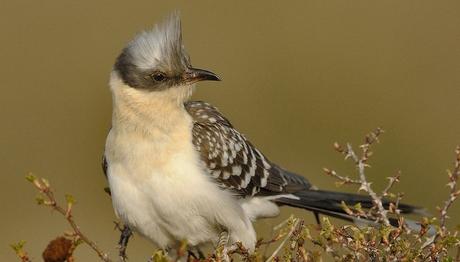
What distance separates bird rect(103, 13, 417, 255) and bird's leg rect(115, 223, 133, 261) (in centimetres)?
5

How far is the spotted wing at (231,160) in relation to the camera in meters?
6.14

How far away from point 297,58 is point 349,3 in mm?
1614

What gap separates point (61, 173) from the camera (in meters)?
11.2

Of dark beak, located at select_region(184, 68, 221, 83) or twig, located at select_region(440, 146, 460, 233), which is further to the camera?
dark beak, located at select_region(184, 68, 221, 83)

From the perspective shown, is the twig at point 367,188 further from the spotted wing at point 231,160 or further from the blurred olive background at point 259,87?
the blurred olive background at point 259,87

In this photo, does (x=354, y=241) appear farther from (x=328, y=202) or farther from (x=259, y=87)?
(x=259, y=87)

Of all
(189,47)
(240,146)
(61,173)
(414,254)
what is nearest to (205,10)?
(189,47)

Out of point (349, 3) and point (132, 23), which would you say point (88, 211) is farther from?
point (349, 3)

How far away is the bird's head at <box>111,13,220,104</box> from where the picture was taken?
19.8 ft

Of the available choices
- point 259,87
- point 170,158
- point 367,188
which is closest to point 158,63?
point 170,158

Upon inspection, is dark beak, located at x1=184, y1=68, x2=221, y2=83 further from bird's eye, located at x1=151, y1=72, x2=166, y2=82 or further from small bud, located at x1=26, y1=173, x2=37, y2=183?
small bud, located at x1=26, y1=173, x2=37, y2=183

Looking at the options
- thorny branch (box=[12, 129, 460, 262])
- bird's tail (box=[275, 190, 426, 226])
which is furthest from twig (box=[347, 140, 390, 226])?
bird's tail (box=[275, 190, 426, 226])

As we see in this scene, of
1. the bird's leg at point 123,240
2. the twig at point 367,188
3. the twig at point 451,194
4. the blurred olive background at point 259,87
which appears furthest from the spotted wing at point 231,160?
the blurred olive background at point 259,87

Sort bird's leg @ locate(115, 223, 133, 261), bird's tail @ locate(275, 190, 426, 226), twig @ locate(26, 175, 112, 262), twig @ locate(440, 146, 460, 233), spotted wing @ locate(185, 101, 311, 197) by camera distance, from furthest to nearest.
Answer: bird's tail @ locate(275, 190, 426, 226), spotted wing @ locate(185, 101, 311, 197), bird's leg @ locate(115, 223, 133, 261), twig @ locate(440, 146, 460, 233), twig @ locate(26, 175, 112, 262)
